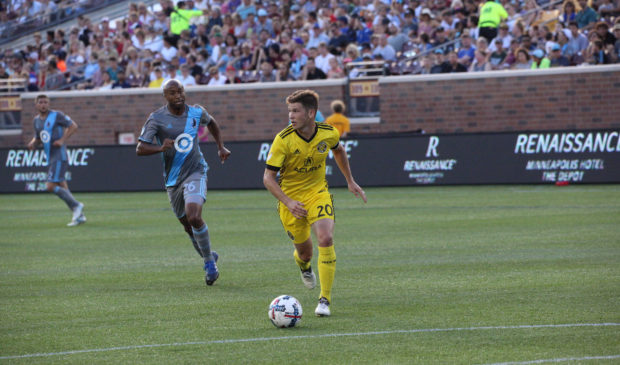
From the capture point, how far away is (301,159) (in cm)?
888

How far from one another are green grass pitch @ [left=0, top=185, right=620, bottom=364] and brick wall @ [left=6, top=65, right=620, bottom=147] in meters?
7.43

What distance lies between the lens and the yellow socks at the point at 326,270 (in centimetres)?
838

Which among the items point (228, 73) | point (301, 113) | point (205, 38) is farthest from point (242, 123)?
point (301, 113)

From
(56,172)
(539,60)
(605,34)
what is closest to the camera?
(56,172)

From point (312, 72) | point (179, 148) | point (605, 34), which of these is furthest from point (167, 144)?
point (312, 72)

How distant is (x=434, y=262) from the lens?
11.5m

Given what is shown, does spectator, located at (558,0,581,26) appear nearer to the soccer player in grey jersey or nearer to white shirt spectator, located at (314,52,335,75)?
white shirt spectator, located at (314,52,335,75)

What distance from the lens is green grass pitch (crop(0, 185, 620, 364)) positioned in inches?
272

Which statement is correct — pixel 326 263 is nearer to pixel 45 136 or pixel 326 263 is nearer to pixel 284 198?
pixel 284 198

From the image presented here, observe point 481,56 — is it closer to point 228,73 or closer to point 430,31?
point 430,31

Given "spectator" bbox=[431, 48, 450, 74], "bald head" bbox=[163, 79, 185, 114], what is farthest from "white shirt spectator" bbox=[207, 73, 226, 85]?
"bald head" bbox=[163, 79, 185, 114]

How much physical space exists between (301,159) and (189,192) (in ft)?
7.89

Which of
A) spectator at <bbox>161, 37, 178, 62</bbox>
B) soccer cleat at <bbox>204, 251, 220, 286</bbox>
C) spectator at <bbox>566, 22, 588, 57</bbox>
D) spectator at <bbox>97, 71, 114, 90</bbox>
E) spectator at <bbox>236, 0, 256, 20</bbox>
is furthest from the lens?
spectator at <bbox>161, 37, 178, 62</bbox>

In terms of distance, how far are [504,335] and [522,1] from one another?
22.4 meters
